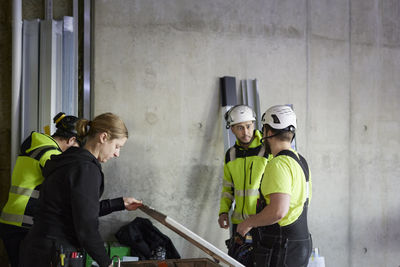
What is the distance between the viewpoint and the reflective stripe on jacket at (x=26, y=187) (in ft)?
9.03

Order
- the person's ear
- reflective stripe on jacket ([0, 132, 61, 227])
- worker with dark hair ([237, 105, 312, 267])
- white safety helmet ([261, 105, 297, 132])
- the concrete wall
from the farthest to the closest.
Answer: the concrete wall → reflective stripe on jacket ([0, 132, 61, 227]) → white safety helmet ([261, 105, 297, 132]) → worker with dark hair ([237, 105, 312, 267]) → the person's ear

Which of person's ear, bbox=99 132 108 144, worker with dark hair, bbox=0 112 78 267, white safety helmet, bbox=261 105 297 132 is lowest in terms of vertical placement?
worker with dark hair, bbox=0 112 78 267

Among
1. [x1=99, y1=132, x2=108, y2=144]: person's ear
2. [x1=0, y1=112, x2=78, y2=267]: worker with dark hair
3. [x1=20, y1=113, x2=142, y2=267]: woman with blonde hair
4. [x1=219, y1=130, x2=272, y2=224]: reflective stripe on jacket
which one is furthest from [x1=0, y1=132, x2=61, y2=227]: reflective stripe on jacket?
[x1=219, y1=130, x2=272, y2=224]: reflective stripe on jacket

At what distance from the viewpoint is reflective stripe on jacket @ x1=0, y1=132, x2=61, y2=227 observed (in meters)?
2.75

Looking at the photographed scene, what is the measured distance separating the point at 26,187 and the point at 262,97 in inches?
111

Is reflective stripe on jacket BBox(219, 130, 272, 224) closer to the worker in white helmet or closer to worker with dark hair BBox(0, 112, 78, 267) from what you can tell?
the worker in white helmet

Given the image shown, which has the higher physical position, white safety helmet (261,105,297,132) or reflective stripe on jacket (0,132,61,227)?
white safety helmet (261,105,297,132)

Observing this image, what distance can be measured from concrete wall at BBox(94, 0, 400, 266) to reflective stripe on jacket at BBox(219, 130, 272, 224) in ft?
2.27

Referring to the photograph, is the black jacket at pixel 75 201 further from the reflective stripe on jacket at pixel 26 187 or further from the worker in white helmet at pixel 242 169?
the worker in white helmet at pixel 242 169

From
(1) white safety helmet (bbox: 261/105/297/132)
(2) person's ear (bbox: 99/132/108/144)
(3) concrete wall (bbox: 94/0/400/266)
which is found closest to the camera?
(2) person's ear (bbox: 99/132/108/144)

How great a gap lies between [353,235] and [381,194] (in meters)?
0.64

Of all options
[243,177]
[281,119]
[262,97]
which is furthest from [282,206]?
[262,97]

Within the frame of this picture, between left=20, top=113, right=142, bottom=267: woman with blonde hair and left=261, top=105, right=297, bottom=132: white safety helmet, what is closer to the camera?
left=20, top=113, right=142, bottom=267: woman with blonde hair

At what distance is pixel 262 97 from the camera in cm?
480
